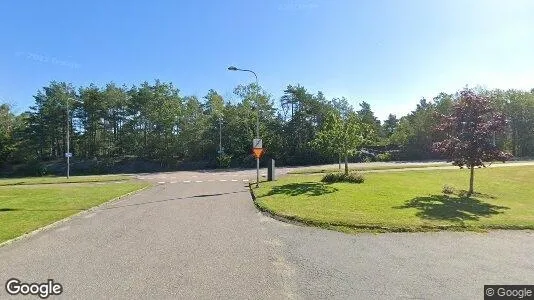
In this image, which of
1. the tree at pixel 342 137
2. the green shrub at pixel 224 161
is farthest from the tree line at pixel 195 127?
the tree at pixel 342 137

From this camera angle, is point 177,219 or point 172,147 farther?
point 172,147

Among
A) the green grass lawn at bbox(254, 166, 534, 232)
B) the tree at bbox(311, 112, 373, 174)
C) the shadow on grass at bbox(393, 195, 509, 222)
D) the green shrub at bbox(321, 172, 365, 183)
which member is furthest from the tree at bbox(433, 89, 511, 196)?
the tree at bbox(311, 112, 373, 174)

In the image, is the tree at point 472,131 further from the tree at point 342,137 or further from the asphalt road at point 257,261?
the asphalt road at point 257,261

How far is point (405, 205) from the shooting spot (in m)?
14.4

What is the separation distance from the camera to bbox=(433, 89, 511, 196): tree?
58.9 ft

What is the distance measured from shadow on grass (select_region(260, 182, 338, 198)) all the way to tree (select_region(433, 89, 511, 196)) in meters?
5.99

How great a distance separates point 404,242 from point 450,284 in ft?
10.1

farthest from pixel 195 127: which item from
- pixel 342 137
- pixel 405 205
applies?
pixel 405 205

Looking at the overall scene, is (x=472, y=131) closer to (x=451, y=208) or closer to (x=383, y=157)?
(x=451, y=208)

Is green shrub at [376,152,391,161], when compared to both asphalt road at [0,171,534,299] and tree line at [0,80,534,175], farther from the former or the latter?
asphalt road at [0,171,534,299]

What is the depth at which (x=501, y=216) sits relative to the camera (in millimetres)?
12969

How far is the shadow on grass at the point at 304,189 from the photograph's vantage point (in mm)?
17641

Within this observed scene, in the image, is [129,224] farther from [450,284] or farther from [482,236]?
[482,236]

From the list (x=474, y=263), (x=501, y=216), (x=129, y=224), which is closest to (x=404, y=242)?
(x=474, y=263)
